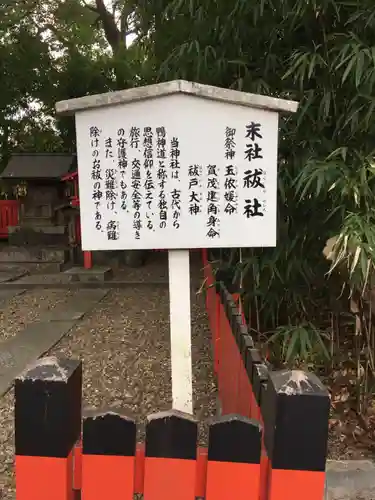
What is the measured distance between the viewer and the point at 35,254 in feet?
35.0

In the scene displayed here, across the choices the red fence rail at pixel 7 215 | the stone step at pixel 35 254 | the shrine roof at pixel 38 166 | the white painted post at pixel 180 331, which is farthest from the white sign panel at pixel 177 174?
the red fence rail at pixel 7 215

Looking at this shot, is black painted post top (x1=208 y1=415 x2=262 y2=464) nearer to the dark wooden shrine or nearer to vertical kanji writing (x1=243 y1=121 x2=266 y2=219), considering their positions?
vertical kanji writing (x1=243 y1=121 x2=266 y2=219)

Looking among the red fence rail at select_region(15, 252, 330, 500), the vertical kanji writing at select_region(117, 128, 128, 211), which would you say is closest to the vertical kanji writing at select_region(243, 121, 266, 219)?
the vertical kanji writing at select_region(117, 128, 128, 211)

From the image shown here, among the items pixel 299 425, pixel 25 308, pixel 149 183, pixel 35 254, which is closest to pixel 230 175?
pixel 149 183

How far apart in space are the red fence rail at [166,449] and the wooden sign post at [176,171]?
2.75 ft

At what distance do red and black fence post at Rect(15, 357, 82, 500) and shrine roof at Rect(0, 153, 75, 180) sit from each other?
369 inches

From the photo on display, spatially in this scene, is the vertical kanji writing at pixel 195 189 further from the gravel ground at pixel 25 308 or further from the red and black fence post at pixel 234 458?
the gravel ground at pixel 25 308

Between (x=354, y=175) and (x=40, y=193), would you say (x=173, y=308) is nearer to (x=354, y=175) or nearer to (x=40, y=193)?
(x=354, y=175)

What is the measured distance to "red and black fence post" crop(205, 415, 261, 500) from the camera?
1397mm

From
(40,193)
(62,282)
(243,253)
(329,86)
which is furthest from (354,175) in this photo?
(40,193)

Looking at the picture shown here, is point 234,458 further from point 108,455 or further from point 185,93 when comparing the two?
point 185,93

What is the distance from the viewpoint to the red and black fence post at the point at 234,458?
1.40 metres

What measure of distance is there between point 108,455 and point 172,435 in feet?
0.68

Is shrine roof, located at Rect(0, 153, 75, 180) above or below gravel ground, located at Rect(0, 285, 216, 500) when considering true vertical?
above
